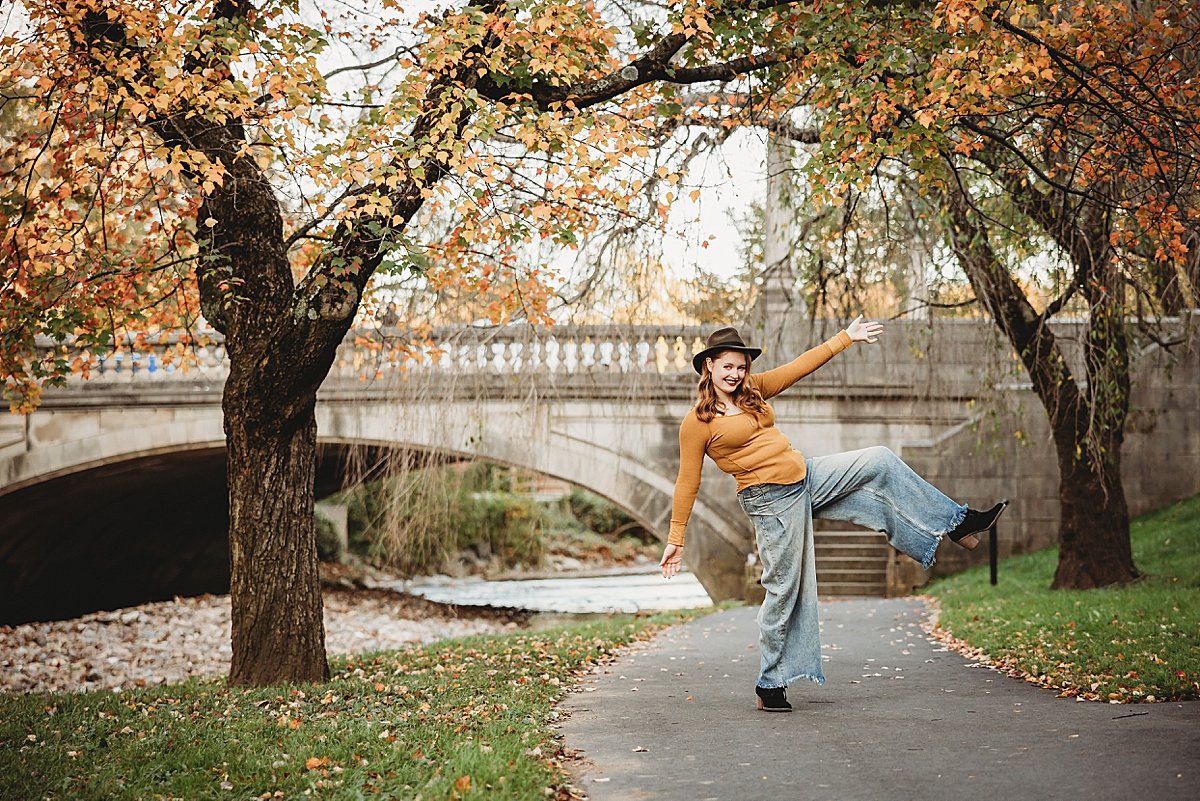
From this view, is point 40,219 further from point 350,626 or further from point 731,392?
point 350,626

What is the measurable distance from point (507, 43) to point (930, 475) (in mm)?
10348

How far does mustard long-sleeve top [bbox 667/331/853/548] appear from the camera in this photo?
200 inches

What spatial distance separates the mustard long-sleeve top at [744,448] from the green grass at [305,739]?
4.07ft

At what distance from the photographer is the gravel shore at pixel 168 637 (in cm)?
1306

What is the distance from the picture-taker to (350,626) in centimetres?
1692

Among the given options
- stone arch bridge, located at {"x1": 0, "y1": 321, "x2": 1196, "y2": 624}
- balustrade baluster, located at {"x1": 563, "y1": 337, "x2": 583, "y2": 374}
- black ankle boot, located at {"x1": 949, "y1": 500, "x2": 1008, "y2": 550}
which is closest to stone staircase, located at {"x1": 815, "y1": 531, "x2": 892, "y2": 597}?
stone arch bridge, located at {"x1": 0, "y1": 321, "x2": 1196, "y2": 624}

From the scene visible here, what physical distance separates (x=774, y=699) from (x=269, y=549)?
10.4 feet

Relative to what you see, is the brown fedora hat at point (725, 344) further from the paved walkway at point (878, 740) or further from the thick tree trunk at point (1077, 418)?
the thick tree trunk at point (1077, 418)

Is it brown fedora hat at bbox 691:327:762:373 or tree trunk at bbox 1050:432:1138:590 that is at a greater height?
brown fedora hat at bbox 691:327:762:373

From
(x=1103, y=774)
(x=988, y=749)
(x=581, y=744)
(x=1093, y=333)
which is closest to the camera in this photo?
(x=1103, y=774)

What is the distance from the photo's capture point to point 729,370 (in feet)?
16.6

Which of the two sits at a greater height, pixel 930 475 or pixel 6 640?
pixel 930 475

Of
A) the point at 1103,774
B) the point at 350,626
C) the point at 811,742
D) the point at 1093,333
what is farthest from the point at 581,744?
the point at 350,626

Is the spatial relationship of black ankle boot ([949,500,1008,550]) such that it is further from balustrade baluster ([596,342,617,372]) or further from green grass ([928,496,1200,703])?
balustrade baluster ([596,342,617,372])
